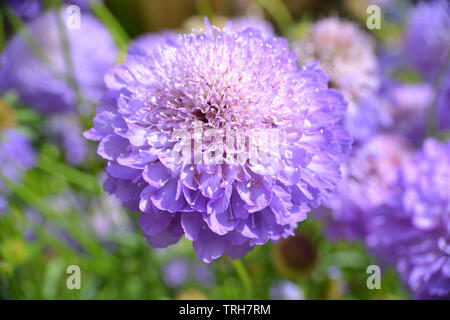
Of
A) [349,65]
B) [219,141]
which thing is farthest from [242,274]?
[349,65]

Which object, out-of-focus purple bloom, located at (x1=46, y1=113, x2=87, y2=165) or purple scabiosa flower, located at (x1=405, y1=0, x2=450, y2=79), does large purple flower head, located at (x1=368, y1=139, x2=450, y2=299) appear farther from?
out-of-focus purple bloom, located at (x1=46, y1=113, x2=87, y2=165)

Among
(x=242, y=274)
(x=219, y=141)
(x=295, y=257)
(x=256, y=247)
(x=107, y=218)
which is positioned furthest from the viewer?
(x=107, y=218)

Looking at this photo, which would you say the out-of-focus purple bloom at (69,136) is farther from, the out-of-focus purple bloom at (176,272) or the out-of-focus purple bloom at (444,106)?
the out-of-focus purple bloom at (444,106)

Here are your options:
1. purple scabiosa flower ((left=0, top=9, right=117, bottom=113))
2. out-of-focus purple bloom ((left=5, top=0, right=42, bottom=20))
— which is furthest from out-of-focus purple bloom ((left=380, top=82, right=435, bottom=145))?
out-of-focus purple bloom ((left=5, top=0, right=42, bottom=20))

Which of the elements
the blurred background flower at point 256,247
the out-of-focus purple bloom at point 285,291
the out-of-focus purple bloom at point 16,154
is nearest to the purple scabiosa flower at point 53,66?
the blurred background flower at point 256,247

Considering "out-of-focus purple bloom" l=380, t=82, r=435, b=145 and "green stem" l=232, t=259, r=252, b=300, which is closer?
"green stem" l=232, t=259, r=252, b=300

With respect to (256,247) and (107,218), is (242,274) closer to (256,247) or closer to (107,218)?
(256,247)

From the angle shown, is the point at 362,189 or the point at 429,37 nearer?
the point at 362,189
